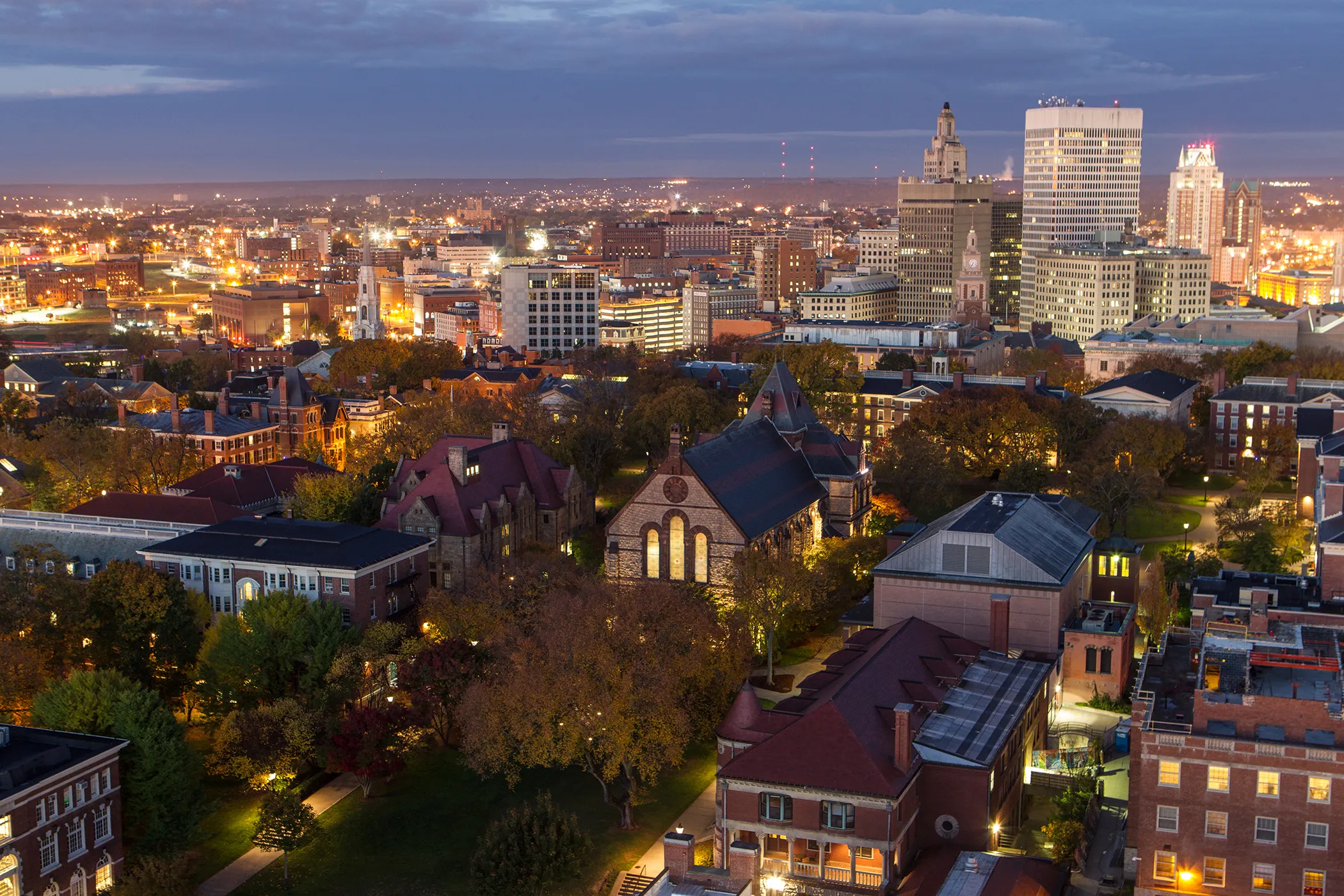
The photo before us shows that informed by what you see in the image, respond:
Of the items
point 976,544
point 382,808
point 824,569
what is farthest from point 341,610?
point 976,544

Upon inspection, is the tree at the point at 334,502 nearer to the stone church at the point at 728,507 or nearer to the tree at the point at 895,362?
the stone church at the point at 728,507

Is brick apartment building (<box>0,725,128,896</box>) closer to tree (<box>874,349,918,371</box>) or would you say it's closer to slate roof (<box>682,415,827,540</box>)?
slate roof (<box>682,415,827,540</box>)

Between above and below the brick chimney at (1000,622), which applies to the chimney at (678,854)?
below

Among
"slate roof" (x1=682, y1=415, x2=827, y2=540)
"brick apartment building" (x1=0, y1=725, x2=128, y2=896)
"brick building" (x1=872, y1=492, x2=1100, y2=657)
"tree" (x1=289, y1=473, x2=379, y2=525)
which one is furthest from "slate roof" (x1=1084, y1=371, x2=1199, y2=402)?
"brick apartment building" (x1=0, y1=725, x2=128, y2=896)

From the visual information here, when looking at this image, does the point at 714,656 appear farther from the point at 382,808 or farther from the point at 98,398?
the point at 98,398

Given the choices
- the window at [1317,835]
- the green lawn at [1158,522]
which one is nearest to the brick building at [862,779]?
the window at [1317,835]

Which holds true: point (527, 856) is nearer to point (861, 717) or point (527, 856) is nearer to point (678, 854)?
point (678, 854)

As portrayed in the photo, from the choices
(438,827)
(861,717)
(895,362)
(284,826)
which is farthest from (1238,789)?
(895,362)
